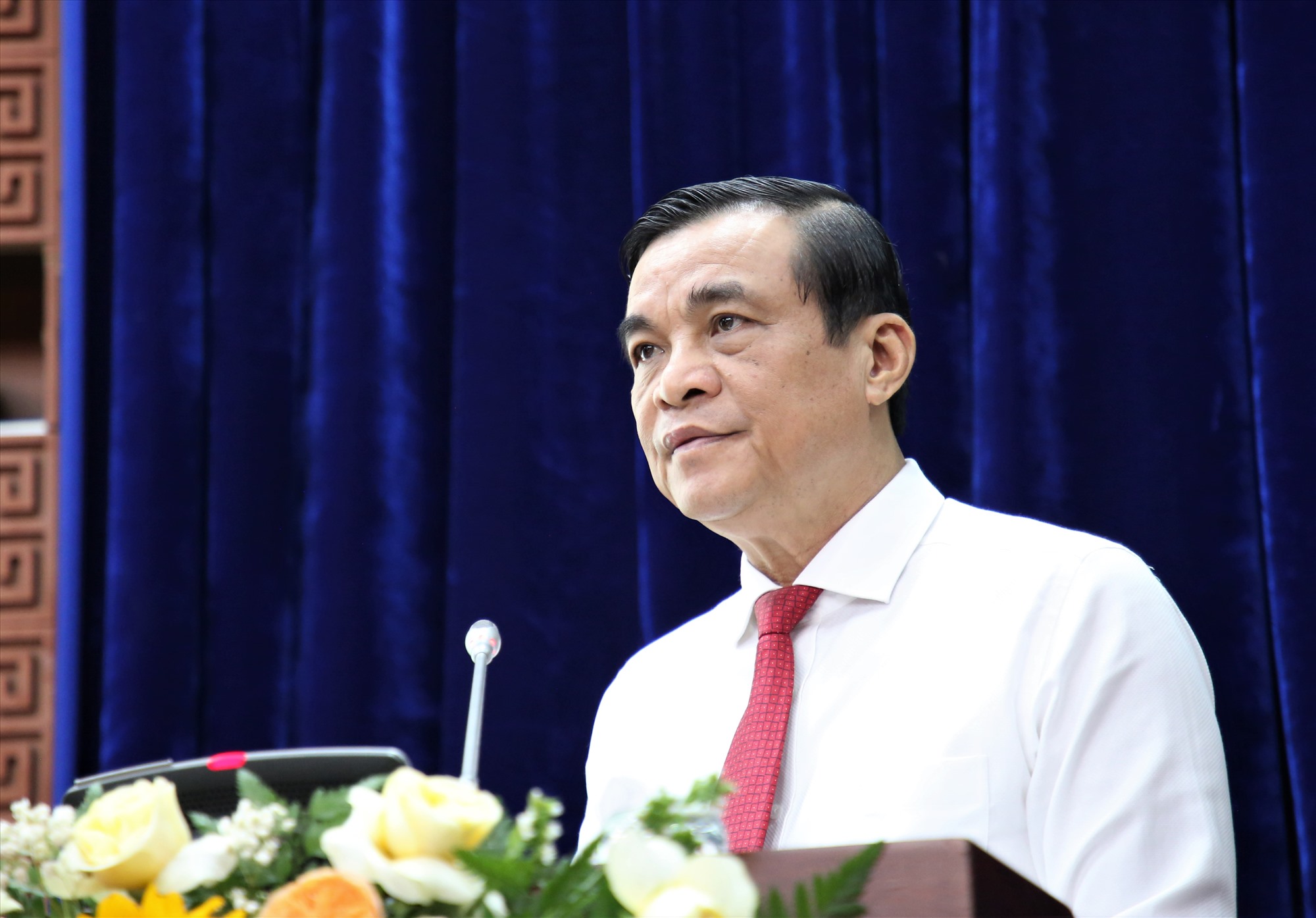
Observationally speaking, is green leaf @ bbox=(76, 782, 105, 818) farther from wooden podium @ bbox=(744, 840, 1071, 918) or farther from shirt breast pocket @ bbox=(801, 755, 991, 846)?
shirt breast pocket @ bbox=(801, 755, 991, 846)

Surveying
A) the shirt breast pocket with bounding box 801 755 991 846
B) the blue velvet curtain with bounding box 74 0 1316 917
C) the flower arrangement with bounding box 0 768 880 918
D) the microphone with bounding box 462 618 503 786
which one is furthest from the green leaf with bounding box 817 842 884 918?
the blue velvet curtain with bounding box 74 0 1316 917

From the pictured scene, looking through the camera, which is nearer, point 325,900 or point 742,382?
point 325,900

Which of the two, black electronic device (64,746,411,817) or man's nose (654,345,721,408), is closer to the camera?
black electronic device (64,746,411,817)

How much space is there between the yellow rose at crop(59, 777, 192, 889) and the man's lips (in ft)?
3.29

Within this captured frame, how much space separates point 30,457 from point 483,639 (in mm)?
1196

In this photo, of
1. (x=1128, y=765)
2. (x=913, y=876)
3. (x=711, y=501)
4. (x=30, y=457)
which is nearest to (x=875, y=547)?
(x=711, y=501)

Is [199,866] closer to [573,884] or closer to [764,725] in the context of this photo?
[573,884]

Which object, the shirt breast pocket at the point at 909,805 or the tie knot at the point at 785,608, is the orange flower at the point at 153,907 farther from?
the tie knot at the point at 785,608

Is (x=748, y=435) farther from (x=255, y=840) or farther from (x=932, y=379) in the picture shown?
(x=255, y=840)

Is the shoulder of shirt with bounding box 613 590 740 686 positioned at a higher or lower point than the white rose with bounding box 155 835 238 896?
lower

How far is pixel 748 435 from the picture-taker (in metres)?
1.63

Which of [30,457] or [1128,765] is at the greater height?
[30,457]

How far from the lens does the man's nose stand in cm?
164

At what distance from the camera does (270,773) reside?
1202 millimetres
